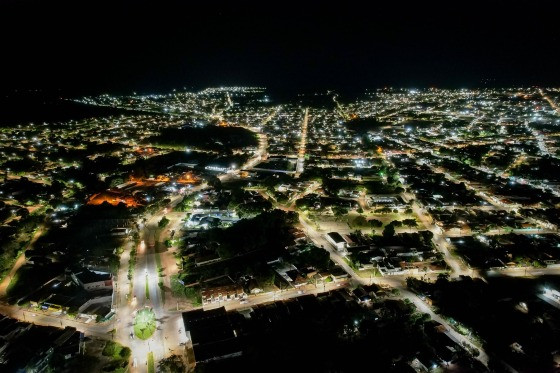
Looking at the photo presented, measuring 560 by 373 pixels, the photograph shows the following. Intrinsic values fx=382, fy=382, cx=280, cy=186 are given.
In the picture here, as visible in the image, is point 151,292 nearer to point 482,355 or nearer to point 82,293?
point 82,293

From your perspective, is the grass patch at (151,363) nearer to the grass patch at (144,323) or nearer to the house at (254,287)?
the grass patch at (144,323)


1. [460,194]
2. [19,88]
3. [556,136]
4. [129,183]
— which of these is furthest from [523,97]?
[19,88]

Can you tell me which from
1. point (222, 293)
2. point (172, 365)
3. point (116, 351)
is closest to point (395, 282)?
point (222, 293)

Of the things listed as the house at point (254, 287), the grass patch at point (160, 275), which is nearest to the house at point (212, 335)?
the house at point (254, 287)

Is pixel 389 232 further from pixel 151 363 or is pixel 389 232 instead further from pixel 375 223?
pixel 151 363

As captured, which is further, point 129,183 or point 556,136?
point 556,136
